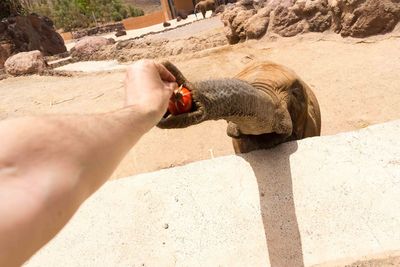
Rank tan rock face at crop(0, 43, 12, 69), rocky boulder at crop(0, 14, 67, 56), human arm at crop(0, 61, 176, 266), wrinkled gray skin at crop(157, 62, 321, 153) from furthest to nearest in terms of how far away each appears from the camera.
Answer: rocky boulder at crop(0, 14, 67, 56) → tan rock face at crop(0, 43, 12, 69) → wrinkled gray skin at crop(157, 62, 321, 153) → human arm at crop(0, 61, 176, 266)

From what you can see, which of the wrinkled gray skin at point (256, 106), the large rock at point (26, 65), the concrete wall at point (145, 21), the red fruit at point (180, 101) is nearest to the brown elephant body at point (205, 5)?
the concrete wall at point (145, 21)

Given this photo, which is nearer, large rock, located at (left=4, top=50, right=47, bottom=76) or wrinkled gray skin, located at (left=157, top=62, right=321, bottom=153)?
wrinkled gray skin, located at (left=157, top=62, right=321, bottom=153)

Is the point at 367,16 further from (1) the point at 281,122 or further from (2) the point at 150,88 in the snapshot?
(2) the point at 150,88

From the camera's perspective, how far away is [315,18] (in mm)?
6473

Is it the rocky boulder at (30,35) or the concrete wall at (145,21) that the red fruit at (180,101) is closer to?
the rocky boulder at (30,35)

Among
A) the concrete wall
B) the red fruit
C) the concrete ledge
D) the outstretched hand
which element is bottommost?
the concrete wall

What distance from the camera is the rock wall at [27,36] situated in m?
13.7

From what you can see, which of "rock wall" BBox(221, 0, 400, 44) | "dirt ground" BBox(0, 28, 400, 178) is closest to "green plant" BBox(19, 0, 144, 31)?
"dirt ground" BBox(0, 28, 400, 178)

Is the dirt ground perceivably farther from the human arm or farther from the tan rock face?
Answer: the tan rock face

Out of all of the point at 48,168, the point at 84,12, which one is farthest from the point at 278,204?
the point at 84,12

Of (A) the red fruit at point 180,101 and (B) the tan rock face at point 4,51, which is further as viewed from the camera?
(B) the tan rock face at point 4,51

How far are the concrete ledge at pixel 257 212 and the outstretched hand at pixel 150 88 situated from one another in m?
0.87

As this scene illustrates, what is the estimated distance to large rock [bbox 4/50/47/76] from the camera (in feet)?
32.3

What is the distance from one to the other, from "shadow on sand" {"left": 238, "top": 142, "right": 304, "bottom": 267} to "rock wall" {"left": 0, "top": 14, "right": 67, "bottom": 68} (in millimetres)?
13498
